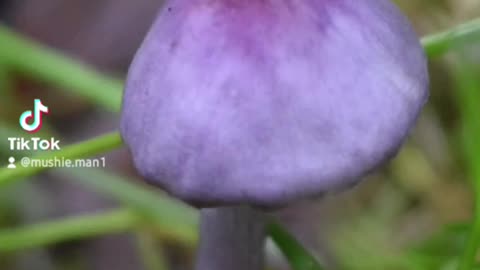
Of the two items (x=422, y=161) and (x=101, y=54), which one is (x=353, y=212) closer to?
(x=422, y=161)

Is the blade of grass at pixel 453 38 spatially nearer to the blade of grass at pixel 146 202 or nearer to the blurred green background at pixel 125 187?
the blurred green background at pixel 125 187

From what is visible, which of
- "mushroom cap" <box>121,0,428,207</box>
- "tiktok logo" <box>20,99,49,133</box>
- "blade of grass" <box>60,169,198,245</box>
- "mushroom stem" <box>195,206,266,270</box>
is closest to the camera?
"mushroom cap" <box>121,0,428,207</box>

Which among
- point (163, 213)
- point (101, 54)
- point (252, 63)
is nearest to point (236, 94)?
point (252, 63)

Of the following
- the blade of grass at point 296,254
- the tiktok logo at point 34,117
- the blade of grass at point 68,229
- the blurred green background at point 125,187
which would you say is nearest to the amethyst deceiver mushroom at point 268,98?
the blade of grass at point 296,254

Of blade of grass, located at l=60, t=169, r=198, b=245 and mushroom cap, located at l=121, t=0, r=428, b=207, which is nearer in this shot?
mushroom cap, located at l=121, t=0, r=428, b=207

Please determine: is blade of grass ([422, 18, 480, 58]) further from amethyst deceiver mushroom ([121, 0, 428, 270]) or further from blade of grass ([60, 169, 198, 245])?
blade of grass ([60, 169, 198, 245])

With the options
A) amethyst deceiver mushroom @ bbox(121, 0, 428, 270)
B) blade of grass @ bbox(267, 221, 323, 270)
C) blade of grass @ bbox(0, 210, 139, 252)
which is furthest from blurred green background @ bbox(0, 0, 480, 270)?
amethyst deceiver mushroom @ bbox(121, 0, 428, 270)
